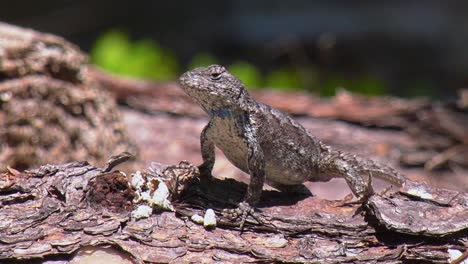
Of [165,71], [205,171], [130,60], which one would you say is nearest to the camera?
[205,171]

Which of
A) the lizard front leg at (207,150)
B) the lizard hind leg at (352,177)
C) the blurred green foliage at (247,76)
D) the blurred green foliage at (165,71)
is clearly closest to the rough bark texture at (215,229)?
the lizard front leg at (207,150)

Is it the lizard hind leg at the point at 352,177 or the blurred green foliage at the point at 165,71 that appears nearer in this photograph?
the lizard hind leg at the point at 352,177

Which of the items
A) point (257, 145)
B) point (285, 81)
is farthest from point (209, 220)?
point (285, 81)

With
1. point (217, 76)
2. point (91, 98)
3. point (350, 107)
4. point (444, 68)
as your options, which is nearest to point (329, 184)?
point (350, 107)

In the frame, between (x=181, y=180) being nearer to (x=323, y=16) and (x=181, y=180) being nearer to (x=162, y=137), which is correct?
(x=162, y=137)

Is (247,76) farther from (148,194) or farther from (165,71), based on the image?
(148,194)

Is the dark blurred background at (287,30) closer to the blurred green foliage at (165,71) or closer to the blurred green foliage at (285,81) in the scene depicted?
the blurred green foliage at (285,81)

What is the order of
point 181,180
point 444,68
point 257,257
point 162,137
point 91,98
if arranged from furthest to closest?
point 444,68 → point 162,137 → point 91,98 → point 181,180 → point 257,257
